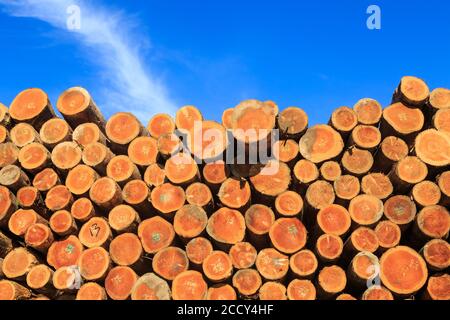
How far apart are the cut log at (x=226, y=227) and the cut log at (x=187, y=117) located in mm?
1282

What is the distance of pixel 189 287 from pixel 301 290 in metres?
1.30

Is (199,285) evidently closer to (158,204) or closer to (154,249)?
(154,249)

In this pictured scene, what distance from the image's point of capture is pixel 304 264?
5039 millimetres

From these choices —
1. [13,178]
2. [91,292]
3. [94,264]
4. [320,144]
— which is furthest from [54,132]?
[320,144]

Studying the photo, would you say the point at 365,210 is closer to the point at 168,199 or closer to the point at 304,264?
the point at 304,264

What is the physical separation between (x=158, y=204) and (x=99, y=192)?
2.59 feet

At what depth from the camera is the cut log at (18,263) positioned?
5500 mm

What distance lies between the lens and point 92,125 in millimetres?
6078

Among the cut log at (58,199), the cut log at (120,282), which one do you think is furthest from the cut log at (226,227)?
the cut log at (58,199)

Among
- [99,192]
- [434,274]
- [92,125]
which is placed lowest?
[434,274]

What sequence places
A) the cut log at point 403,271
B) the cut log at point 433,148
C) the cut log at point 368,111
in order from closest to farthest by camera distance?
the cut log at point 403,271, the cut log at point 433,148, the cut log at point 368,111

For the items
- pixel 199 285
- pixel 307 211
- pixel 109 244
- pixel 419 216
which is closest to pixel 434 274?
pixel 419 216

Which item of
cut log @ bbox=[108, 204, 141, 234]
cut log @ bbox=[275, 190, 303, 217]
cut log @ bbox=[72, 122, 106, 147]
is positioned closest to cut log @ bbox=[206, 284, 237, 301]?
cut log @ bbox=[275, 190, 303, 217]

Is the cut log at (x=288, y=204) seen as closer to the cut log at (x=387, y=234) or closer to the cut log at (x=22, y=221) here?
the cut log at (x=387, y=234)
